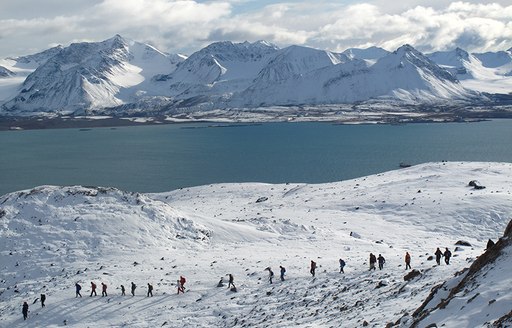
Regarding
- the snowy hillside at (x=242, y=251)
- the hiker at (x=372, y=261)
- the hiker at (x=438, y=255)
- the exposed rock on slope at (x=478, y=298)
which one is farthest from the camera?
the hiker at (x=372, y=261)

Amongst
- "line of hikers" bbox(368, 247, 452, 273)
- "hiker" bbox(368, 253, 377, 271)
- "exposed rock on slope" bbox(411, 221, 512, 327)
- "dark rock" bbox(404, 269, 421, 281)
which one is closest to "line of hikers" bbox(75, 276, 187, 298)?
"line of hikers" bbox(368, 247, 452, 273)

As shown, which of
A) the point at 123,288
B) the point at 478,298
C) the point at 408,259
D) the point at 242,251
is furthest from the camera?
the point at 242,251

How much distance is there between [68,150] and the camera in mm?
196750

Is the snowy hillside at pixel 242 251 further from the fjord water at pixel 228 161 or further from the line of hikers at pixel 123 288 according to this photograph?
the fjord water at pixel 228 161

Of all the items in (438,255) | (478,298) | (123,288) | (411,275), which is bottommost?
(123,288)

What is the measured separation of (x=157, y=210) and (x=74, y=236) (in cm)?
797

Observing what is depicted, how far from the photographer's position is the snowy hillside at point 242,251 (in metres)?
29.0

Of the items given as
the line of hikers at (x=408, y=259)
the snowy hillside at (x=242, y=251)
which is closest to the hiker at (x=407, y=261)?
the line of hikers at (x=408, y=259)

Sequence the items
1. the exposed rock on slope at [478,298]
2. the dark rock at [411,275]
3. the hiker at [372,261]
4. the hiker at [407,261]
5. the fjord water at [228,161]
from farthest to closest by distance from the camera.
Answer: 1. the fjord water at [228,161]
2. the hiker at [372,261]
3. the hiker at [407,261]
4. the dark rock at [411,275]
5. the exposed rock on slope at [478,298]

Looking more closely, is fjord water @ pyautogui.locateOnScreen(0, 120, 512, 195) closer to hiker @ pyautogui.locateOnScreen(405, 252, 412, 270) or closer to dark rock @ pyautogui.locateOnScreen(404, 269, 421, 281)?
hiker @ pyautogui.locateOnScreen(405, 252, 412, 270)

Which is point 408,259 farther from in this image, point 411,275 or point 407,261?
point 411,275

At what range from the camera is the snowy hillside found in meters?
29.0

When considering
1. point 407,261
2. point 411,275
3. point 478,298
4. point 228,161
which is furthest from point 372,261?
point 228,161

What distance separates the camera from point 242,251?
43.2 metres
